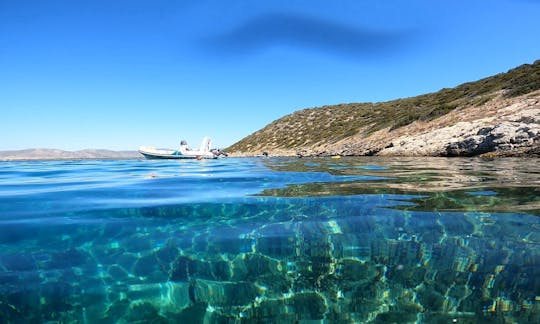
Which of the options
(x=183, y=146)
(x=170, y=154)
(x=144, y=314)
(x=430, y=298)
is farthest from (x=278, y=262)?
(x=183, y=146)

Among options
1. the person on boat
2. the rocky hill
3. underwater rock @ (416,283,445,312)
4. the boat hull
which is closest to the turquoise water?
underwater rock @ (416,283,445,312)

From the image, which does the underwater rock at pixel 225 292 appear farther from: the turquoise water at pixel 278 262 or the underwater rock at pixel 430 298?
the underwater rock at pixel 430 298

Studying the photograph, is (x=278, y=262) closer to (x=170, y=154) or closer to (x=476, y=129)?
(x=476, y=129)

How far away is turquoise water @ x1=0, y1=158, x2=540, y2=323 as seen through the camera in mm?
3354

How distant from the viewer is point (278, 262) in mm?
4219

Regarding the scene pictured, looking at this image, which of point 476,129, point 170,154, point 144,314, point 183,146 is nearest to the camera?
point 144,314

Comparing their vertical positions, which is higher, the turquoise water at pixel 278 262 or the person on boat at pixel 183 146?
the person on boat at pixel 183 146

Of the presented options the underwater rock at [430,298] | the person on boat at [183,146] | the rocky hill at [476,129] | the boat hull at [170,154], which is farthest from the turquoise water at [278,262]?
the person on boat at [183,146]

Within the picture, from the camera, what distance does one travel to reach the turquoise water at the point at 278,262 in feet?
11.0

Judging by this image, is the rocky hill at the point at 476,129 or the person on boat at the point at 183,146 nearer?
the rocky hill at the point at 476,129

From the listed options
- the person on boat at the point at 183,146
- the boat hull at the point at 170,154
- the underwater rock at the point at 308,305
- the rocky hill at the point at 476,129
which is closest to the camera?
the underwater rock at the point at 308,305

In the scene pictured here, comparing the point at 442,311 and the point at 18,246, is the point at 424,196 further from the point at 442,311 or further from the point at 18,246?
the point at 18,246

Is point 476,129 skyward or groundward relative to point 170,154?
skyward

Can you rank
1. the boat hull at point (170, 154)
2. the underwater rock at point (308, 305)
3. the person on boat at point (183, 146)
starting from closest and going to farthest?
1. the underwater rock at point (308, 305)
2. the boat hull at point (170, 154)
3. the person on boat at point (183, 146)
